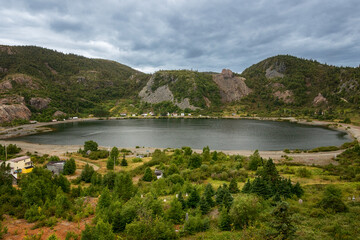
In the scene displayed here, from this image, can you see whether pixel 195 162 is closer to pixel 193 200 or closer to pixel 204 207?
pixel 193 200

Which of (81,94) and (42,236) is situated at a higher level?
(81,94)

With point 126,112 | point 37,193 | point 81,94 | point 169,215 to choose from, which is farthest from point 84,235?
point 81,94

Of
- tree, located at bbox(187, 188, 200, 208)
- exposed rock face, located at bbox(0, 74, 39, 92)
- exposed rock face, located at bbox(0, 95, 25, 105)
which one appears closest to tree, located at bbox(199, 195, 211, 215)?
tree, located at bbox(187, 188, 200, 208)

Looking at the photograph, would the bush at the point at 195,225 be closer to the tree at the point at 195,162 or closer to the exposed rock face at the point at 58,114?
the tree at the point at 195,162

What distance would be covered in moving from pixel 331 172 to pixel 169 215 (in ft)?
93.1

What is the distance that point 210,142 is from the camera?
7125 centimetres

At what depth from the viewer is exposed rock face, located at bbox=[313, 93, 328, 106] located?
513 feet

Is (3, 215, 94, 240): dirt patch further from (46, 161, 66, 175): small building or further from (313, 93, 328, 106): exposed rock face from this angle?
(313, 93, 328, 106): exposed rock face

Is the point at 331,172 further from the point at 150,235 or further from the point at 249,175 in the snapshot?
the point at 150,235

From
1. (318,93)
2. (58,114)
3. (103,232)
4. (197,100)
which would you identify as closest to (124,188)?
(103,232)

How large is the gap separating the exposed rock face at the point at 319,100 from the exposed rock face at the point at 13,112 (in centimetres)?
20278

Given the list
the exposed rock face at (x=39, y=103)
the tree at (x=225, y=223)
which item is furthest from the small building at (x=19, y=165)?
the exposed rock face at (x=39, y=103)

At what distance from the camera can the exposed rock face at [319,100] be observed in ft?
513

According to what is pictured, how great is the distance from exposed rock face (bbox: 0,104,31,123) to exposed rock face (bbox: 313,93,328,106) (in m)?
203
